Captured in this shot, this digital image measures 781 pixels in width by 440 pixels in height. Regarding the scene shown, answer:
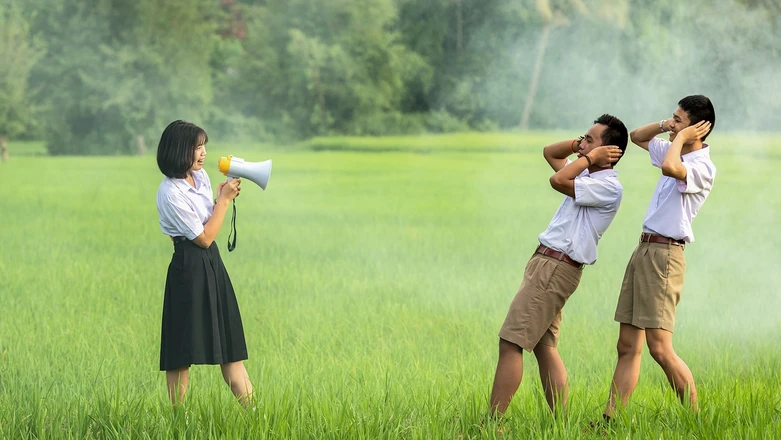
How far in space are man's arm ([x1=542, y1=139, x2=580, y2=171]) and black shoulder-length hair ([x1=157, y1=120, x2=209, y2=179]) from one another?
134 centimetres

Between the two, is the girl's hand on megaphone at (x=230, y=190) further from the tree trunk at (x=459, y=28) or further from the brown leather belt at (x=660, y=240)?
the tree trunk at (x=459, y=28)

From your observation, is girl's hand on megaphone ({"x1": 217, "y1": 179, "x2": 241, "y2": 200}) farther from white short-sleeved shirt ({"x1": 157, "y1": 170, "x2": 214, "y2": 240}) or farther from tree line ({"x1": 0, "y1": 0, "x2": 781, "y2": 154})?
tree line ({"x1": 0, "y1": 0, "x2": 781, "y2": 154})

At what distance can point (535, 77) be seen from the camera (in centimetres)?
2133

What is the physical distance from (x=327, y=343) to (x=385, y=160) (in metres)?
15.7

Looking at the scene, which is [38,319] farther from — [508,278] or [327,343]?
[508,278]

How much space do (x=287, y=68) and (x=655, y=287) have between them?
67.1ft

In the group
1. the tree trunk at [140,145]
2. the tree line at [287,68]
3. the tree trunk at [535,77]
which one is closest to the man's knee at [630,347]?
the tree line at [287,68]

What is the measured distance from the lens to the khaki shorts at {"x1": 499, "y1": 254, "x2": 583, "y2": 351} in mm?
4020

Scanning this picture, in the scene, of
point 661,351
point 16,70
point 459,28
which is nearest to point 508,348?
point 661,351

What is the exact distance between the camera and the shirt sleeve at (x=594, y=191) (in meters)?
3.98

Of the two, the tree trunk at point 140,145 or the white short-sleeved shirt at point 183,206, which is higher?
the tree trunk at point 140,145

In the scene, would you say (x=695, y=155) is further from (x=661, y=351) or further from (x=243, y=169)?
(x=243, y=169)

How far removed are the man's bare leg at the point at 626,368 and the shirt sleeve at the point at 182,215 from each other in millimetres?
1684

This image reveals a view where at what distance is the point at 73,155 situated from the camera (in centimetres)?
2483
